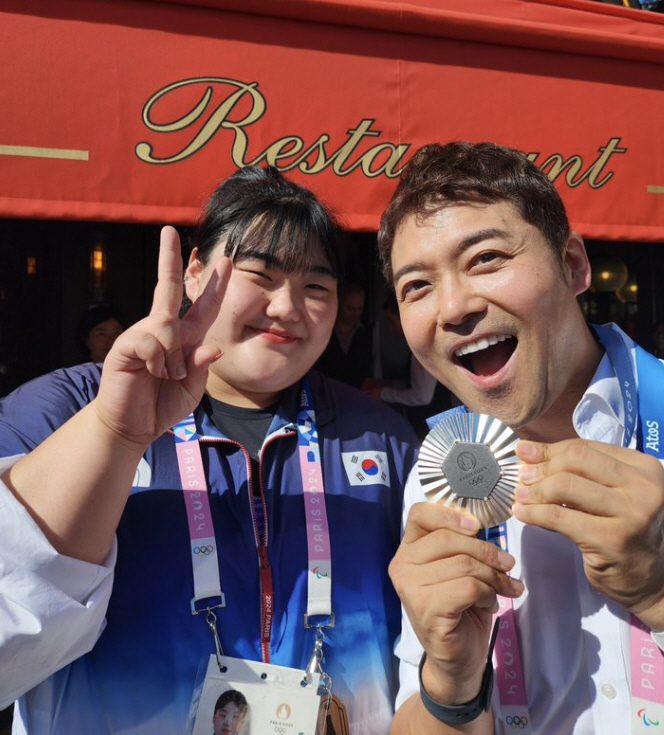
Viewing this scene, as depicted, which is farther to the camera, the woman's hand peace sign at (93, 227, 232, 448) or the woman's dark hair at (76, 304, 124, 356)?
the woman's dark hair at (76, 304, 124, 356)

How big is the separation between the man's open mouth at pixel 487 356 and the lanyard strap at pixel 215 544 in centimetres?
50

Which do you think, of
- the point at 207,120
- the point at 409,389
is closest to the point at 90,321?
the point at 409,389

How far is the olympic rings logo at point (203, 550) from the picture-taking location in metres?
1.60

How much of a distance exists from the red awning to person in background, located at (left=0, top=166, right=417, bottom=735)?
0.49 metres

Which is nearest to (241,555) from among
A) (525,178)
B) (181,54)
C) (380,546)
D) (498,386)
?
(380,546)

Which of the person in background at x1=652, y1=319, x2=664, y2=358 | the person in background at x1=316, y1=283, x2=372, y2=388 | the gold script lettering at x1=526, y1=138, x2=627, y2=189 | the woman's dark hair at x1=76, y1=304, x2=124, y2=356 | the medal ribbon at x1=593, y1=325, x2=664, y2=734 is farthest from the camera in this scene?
the person in background at x1=652, y1=319, x2=664, y2=358

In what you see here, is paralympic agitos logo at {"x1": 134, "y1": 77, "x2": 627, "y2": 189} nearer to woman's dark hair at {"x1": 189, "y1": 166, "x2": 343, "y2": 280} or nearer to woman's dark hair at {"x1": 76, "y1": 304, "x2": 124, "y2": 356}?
woman's dark hair at {"x1": 189, "y1": 166, "x2": 343, "y2": 280}

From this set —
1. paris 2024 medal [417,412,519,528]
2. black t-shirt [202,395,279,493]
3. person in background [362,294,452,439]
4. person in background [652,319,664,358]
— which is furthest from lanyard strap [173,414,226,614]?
person in background [652,319,664,358]

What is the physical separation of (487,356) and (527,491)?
458mm

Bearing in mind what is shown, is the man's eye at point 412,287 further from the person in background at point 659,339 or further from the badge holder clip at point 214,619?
the person in background at point 659,339

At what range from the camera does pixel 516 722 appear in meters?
1.33

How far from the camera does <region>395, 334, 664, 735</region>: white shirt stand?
1.29 metres

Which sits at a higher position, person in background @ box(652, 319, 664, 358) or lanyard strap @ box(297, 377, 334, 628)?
person in background @ box(652, 319, 664, 358)

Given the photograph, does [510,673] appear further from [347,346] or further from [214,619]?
[347,346]
